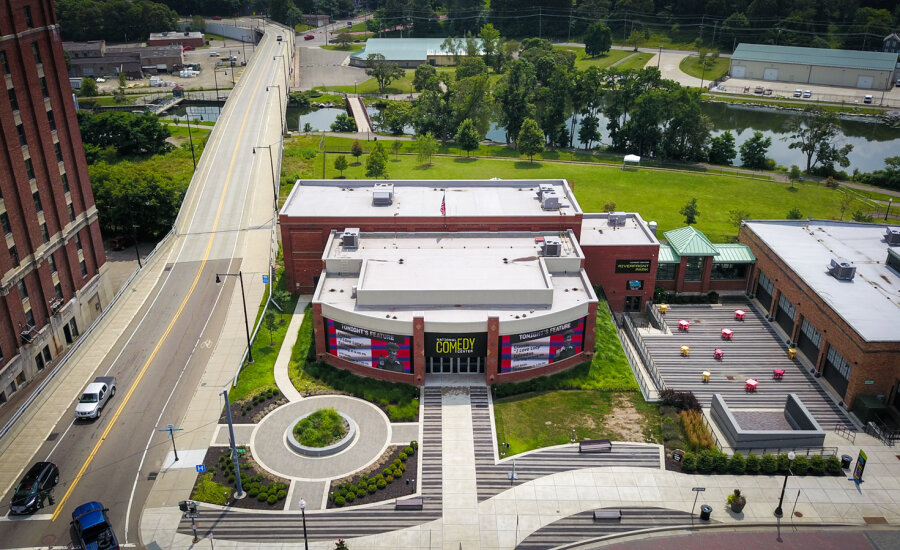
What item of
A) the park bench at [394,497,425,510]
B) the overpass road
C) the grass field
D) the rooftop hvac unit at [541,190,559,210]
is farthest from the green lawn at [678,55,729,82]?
the park bench at [394,497,425,510]

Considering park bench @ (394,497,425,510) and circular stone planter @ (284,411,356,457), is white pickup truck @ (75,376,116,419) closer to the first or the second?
circular stone planter @ (284,411,356,457)

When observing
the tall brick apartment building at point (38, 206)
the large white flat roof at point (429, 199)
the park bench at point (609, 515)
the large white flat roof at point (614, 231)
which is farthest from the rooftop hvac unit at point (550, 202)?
the tall brick apartment building at point (38, 206)

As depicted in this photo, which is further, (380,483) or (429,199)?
(429,199)

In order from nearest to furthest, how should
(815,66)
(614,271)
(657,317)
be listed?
1. (657,317)
2. (614,271)
3. (815,66)

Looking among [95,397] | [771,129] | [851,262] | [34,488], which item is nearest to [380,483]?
[34,488]

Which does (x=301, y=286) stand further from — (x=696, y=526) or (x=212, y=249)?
(x=696, y=526)

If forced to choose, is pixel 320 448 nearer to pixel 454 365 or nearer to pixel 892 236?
pixel 454 365

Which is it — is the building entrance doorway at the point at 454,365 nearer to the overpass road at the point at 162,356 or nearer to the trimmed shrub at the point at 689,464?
the overpass road at the point at 162,356
